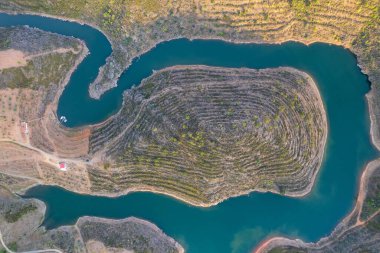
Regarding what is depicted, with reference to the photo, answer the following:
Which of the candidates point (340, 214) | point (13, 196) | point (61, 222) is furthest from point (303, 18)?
point (13, 196)

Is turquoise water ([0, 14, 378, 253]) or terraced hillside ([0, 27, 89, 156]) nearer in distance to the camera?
terraced hillside ([0, 27, 89, 156])

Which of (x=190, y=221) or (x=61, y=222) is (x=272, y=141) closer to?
(x=190, y=221)

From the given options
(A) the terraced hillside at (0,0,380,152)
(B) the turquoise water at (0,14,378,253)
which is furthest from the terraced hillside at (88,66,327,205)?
(A) the terraced hillside at (0,0,380,152)

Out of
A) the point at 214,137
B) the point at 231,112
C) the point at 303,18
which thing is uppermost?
the point at 303,18

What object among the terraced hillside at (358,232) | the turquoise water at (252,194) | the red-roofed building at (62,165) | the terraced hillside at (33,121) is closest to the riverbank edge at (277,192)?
the turquoise water at (252,194)

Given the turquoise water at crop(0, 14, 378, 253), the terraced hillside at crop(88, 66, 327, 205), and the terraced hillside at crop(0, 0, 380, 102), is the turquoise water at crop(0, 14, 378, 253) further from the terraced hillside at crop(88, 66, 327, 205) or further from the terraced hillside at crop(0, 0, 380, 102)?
the terraced hillside at crop(88, 66, 327, 205)

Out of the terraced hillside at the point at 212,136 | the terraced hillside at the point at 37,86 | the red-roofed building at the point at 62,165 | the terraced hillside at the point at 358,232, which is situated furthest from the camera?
the red-roofed building at the point at 62,165

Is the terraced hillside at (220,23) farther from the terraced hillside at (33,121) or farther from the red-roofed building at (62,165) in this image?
the red-roofed building at (62,165)
